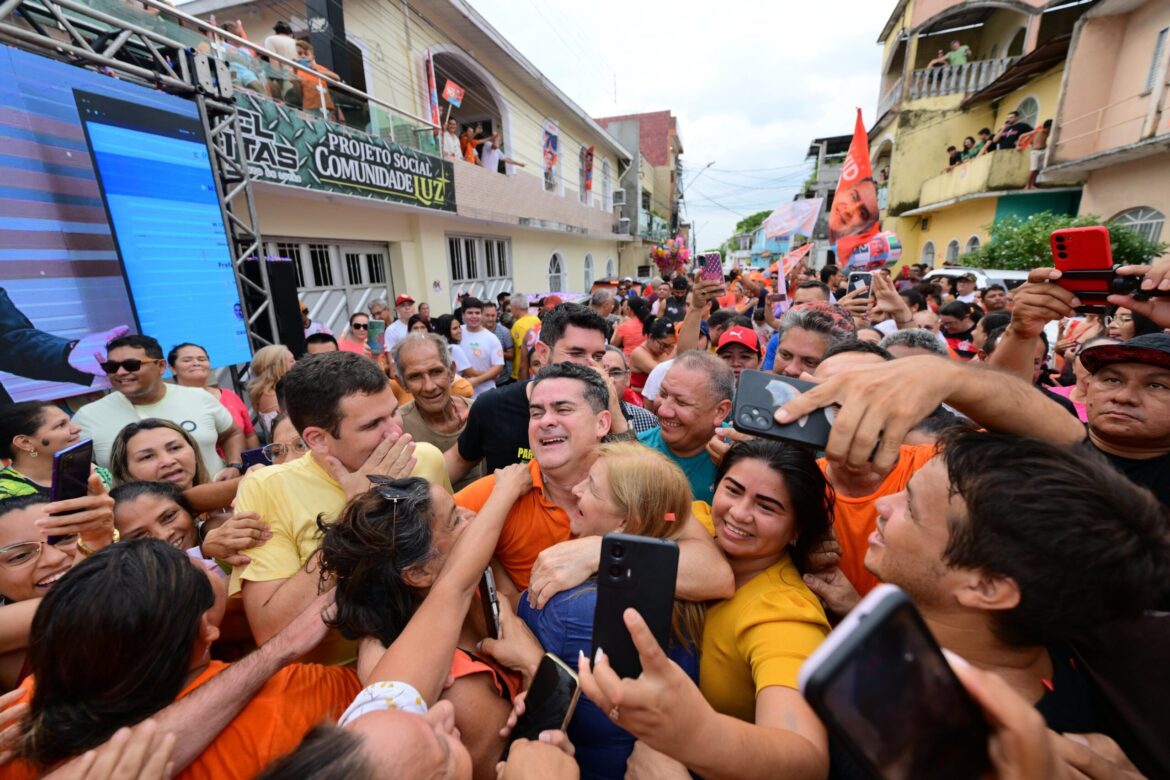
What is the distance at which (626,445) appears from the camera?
74.8 inches

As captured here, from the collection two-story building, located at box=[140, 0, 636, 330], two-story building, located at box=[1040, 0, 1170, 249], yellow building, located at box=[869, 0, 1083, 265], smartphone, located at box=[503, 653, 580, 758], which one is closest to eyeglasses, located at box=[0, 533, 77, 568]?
smartphone, located at box=[503, 653, 580, 758]

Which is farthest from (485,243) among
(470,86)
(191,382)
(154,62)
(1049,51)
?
(1049,51)

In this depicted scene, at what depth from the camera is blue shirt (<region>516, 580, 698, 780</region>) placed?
1.36 metres

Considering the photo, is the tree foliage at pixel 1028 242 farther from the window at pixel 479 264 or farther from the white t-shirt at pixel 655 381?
the window at pixel 479 264

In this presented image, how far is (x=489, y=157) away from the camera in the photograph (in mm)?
13469

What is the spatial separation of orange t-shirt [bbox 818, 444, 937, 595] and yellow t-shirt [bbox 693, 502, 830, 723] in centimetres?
45

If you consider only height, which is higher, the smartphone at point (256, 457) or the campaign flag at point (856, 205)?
the campaign flag at point (856, 205)

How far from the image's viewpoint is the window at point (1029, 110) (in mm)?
15538

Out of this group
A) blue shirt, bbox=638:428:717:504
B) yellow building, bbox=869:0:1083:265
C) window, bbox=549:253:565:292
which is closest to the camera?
blue shirt, bbox=638:428:717:504

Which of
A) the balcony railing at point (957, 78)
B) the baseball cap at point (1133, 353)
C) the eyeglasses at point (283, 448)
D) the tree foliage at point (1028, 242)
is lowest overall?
the eyeglasses at point (283, 448)

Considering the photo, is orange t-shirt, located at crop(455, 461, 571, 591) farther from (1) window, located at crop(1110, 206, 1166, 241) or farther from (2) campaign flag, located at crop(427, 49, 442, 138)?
(1) window, located at crop(1110, 206, 1166, 241)

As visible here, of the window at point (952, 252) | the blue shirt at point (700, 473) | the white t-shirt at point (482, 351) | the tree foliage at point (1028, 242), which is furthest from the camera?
the window at point (952, 252)

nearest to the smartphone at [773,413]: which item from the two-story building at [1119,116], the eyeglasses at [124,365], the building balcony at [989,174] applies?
the eyeglasses at [124,365]

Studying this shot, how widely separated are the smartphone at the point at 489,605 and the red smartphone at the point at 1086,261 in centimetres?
239
